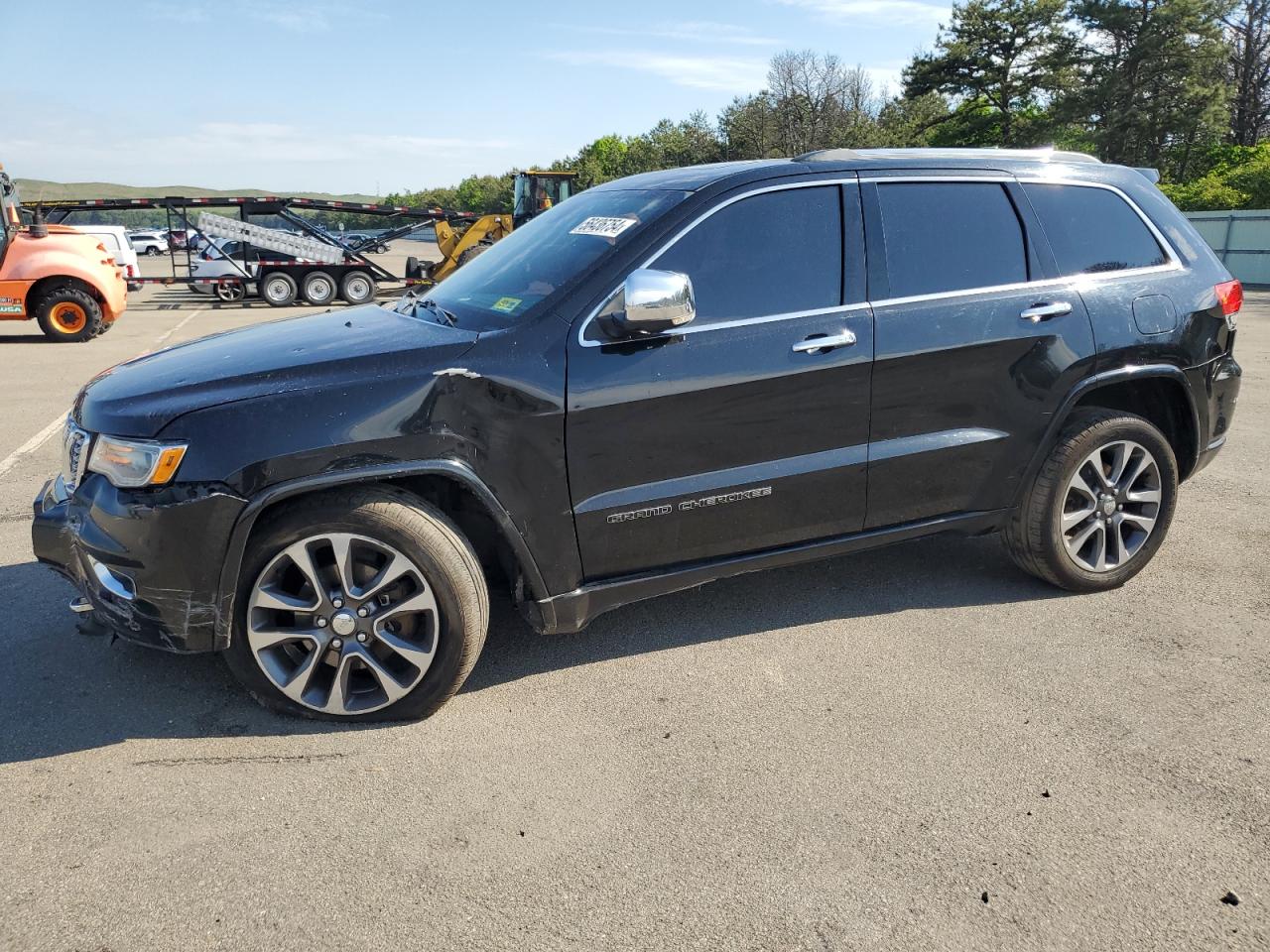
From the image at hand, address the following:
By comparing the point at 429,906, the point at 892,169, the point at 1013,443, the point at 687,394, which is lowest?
the point at 429,906

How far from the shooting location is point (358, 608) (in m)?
3.11

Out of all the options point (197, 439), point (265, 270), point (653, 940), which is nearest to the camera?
point (653, 940)

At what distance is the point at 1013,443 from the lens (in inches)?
155

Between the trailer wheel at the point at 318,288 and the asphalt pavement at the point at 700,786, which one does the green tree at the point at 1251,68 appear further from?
the asphalt pavement at the point at 700,786

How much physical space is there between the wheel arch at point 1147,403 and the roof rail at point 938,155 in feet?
3.15

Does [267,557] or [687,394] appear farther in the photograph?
[687,394]

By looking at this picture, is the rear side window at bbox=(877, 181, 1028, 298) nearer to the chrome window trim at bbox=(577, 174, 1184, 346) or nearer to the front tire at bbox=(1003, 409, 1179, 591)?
the chrome window trim at bbox=(577, 174, 1184, 346)

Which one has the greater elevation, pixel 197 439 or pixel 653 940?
pixel 197 439

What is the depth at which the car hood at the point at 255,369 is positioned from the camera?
→ 3.00m

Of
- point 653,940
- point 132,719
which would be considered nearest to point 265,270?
point 132,719

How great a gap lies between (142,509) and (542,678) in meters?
1.48

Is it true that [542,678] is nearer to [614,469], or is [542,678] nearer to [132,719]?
[614,469]

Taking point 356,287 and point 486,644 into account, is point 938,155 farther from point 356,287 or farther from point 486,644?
point 356,287

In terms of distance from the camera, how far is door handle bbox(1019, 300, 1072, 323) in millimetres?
3871
